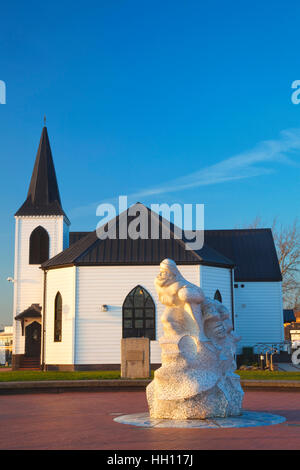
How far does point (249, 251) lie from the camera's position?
122 feet

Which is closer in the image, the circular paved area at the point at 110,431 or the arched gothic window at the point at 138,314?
the circular paved area at the point at 110,431

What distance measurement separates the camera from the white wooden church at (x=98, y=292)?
27438 millimetres

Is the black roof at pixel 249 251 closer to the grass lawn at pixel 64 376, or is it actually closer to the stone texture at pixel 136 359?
the grass lawn at pixel 64 376

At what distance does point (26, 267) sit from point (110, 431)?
26061 millimetres

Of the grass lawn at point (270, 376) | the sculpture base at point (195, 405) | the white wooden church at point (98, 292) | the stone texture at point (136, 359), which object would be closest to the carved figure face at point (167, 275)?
the sculpture base at point (195, 405)

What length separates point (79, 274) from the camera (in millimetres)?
27922

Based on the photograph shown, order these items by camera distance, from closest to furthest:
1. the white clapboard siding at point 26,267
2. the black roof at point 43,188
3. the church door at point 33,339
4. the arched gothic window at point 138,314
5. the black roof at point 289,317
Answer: the arched gothic window at point 138,314 → the church door at point 33,339 → the white clapboard siding at point 26,267 → the black roof at point 43,188 → the black roof at point 289,317

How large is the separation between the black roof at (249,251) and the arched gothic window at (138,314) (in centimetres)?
900

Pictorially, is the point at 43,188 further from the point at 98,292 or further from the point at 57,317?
the point at 98,292

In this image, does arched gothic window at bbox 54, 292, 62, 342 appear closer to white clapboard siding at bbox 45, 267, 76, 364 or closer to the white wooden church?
the white wooden church

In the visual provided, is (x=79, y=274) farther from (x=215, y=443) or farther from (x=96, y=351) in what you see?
(x=215, y=443)

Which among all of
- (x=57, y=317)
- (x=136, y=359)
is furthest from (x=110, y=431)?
(x=57, y=317)

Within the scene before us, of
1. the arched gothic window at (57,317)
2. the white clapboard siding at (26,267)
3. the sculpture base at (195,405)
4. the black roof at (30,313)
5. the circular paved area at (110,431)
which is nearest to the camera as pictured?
the circular paved area at (110,431)
